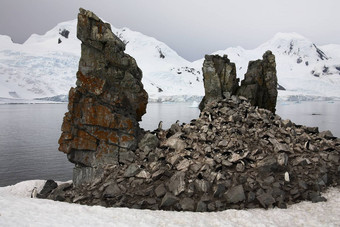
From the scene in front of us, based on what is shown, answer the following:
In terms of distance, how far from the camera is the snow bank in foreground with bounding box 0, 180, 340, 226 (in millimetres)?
8664

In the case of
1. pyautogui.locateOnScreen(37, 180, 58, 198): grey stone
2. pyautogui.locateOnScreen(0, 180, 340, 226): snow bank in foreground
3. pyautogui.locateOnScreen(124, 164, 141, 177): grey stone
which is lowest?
pyautogui.locateOnScreen(37, 180, 58, 198): grey stone

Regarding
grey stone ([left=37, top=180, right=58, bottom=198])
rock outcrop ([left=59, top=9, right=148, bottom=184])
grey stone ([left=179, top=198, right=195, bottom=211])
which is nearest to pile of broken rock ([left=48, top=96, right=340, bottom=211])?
grey stone ([left=179, top=198, right=195, bottom=211])

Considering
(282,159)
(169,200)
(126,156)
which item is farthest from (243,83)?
(169,200)

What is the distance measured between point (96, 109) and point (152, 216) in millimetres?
7516

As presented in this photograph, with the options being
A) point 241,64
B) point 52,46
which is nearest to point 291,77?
point 241,64

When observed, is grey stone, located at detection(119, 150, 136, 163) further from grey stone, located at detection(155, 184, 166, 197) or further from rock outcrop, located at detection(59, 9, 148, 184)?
grey stone, located at detection(155, 184, 166, 197)

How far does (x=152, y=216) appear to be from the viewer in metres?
9.50

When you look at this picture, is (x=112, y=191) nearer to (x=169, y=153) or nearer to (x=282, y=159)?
(x=169, y=153)

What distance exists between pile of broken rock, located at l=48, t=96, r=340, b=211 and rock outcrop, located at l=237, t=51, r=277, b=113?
726 cm

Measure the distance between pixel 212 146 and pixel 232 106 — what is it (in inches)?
226

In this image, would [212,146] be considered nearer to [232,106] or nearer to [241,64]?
[232,106]

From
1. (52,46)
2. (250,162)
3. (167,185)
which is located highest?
(52,46)

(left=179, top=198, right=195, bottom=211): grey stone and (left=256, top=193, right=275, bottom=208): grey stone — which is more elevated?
(left=256, top=193, right=275, bottom=208): grey stone

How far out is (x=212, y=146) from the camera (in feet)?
46.5
